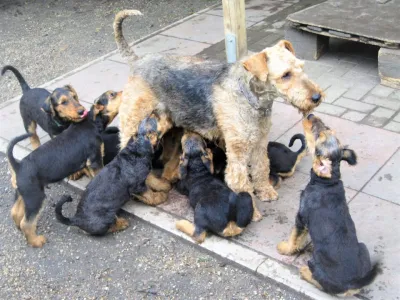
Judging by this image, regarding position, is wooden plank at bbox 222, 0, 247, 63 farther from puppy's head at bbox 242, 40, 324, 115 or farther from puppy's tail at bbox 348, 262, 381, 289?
puppy's tail at bbox 348, 262, 381, 289

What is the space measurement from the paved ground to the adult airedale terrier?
1.39ft

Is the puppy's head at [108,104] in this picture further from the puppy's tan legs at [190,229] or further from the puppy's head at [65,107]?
the puppy's tan legs at [190,229]

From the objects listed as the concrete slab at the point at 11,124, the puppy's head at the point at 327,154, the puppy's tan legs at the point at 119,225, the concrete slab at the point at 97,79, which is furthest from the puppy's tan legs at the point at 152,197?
the concrete slab at the point at 97,79

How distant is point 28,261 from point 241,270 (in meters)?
2.05

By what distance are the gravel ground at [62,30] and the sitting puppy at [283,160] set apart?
4640mm

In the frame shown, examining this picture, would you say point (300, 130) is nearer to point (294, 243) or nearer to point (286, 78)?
point (286, 78)

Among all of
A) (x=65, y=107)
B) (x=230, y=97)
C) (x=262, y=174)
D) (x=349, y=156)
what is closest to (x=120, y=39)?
(x=65, y=107)

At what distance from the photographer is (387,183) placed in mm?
4980

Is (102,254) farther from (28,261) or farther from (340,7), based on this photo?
(340,7)

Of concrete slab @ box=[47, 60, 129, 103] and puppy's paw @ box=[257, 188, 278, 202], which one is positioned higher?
concrete slab @ box=[47, 60, 129, 103]

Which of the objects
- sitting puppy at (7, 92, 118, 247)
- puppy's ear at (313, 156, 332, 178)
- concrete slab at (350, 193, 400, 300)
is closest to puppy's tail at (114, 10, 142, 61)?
sitting puppy at (7, 92, 118, 247)

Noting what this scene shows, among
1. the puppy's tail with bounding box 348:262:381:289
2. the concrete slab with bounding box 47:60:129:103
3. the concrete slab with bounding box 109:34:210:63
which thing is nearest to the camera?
the puppy's tail with bounding box 348:262:381:289

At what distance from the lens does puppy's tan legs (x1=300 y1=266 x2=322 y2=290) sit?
3878mm

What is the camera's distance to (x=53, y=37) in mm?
10109
